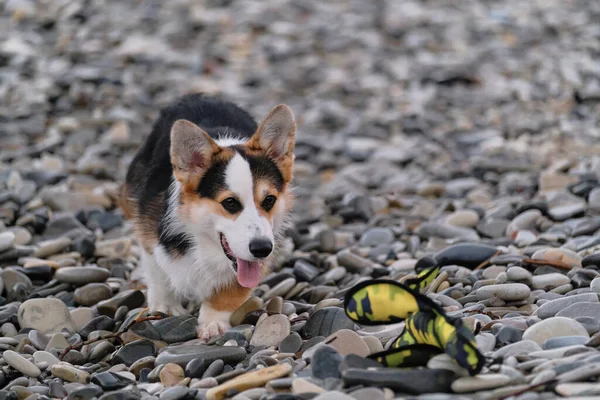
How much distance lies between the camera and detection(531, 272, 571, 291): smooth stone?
4891 millimetres

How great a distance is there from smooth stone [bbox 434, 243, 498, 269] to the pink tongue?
1397 millimetres

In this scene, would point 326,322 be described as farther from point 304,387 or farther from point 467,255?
point 467,255

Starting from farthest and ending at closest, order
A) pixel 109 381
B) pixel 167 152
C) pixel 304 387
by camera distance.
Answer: pixel 167 152
pixel 109 381
pixel 304 387

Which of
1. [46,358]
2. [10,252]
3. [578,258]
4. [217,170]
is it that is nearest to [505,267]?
[578,258]

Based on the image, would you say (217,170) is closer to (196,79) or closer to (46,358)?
(46,358)

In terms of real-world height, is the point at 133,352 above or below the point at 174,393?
below

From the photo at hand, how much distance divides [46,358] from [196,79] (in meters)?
7.40

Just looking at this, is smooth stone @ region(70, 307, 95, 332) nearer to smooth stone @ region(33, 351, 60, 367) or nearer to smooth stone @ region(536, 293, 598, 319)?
smooth stone @ region(33, 351, 60, 367)

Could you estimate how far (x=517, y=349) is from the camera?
380 centimetres

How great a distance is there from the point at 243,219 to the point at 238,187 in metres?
0.19

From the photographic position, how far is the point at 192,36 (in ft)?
42.0

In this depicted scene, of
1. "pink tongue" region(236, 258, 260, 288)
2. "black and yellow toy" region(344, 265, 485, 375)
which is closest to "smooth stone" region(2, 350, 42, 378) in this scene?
"pink tongue" region(236, 258, 260, 288)

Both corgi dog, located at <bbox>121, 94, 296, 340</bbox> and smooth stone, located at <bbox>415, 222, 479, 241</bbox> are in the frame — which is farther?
smooth stone, located at <bbox>415, 222, 479, 241</bbox>

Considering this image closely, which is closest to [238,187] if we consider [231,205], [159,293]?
[231,205]
